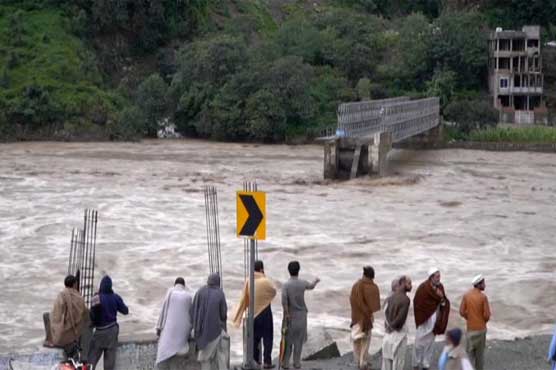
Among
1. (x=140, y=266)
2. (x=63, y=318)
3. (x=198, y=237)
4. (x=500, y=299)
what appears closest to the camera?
(x=63, y=318)

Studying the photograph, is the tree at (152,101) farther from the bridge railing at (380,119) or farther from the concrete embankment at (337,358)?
the concrete embankment at (337,358)

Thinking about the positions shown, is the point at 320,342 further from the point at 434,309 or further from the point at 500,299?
the point at 500,299

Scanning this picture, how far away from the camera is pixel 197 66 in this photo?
200ft

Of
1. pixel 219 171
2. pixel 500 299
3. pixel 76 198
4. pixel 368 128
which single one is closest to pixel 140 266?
pixel 500 299

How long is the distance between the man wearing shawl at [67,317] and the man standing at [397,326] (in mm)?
3613

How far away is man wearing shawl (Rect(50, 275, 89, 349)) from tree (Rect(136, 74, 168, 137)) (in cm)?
4933

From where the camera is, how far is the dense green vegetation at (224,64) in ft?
Answer: 191

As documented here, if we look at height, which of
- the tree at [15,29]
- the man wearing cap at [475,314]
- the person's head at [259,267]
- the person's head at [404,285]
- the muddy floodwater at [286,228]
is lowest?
the muddy floodwater at [286,228]

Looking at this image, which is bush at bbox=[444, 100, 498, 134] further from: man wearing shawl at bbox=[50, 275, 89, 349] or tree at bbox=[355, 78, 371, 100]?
man wearing shawl at bbox=[50, 275, 89, 349]

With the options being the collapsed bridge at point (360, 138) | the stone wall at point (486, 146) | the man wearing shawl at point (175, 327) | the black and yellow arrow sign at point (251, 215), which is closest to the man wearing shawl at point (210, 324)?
the man wearing shawl at point (175, 327)

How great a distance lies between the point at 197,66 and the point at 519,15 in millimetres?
26104

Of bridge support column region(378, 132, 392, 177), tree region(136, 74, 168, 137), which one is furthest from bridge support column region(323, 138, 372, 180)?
tree region(136, 74, 168, 137)

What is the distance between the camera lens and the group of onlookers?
11.5m

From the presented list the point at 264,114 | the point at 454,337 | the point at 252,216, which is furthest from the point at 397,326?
the point at 264,114
